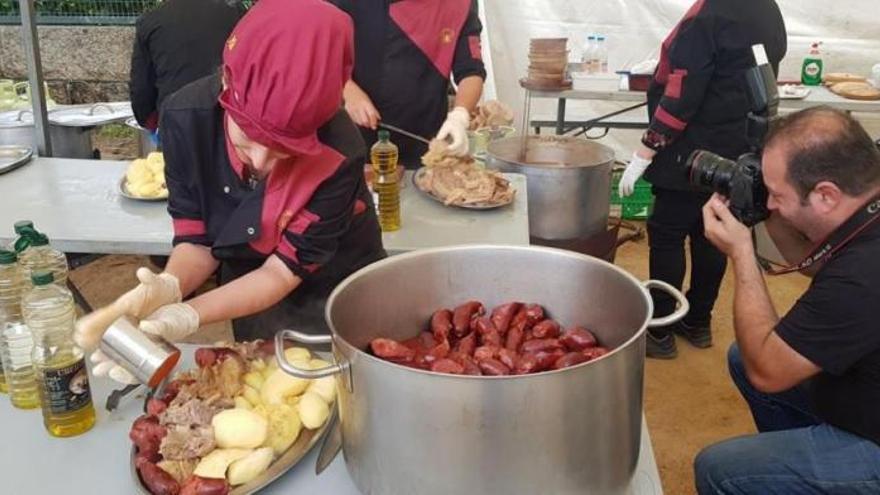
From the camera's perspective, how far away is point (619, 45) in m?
5.40

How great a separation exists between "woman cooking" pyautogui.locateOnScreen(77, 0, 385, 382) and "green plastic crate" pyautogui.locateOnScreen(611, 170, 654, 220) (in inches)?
137

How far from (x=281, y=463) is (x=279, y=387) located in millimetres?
156

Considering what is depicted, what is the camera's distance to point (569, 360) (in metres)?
1.17

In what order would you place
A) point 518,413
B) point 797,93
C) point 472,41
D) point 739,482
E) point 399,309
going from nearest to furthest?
1. point 518,413
2. point 399,309
3. point 739,482
4. point 472,41
5. point 797,93

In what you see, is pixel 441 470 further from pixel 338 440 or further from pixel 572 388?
pixel 338 440

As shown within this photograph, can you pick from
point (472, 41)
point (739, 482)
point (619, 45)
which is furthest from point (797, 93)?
point (739, 482)

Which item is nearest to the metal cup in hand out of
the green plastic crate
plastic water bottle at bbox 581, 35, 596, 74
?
the green plastic crate

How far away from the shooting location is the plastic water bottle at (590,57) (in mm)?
5133

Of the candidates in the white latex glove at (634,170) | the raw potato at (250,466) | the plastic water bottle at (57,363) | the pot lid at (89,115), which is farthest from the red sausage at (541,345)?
the pot lid at (89,115)

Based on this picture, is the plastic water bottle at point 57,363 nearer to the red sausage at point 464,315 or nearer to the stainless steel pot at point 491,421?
the stainless steel pot at point 491,421

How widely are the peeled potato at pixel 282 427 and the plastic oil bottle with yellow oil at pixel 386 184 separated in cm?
110

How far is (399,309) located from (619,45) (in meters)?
4.54

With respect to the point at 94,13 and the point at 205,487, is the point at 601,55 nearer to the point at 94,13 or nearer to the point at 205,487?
the point at 94,13

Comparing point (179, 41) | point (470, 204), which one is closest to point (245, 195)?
point (470, 204)
